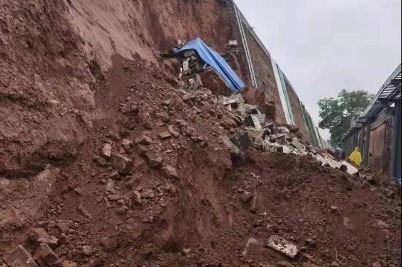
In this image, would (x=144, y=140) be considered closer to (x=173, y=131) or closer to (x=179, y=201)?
(x=173, y=131)

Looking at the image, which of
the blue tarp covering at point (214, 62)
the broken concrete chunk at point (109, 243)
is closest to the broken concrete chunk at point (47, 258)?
the broken concrete chunk at point (109, 243)

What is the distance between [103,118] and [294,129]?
557cm

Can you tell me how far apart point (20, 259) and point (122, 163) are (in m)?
1.58

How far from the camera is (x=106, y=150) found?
16.9 ft

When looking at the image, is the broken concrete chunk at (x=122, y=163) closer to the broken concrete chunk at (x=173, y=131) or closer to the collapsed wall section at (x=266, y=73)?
the broken concrete chunk at (x=173, y=131)

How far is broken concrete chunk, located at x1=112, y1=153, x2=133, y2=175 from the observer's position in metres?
4.93

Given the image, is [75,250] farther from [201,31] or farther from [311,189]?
[201,31]

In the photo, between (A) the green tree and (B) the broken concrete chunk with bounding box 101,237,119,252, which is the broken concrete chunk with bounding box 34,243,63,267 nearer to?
(B) the broken concrete chunk with bounding box 101,237,119,252

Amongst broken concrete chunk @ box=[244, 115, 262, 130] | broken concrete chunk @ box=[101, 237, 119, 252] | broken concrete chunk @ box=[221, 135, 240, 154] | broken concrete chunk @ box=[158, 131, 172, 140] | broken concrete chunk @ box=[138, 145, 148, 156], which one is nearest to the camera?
broken concrete chunk @ box=[101, 237, 119, 252]

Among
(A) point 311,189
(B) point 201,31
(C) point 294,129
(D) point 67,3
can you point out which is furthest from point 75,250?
(B) point 201,31

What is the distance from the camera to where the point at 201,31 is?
1655 centimetres

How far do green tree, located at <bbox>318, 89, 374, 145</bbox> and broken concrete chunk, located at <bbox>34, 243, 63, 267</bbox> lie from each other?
74.8ft

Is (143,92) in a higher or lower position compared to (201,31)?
lower

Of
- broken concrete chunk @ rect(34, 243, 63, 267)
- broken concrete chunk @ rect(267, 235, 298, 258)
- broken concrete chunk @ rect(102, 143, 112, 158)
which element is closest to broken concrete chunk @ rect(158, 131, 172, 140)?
broken concrete chunk @ rect(102, 143, 112, 158)
